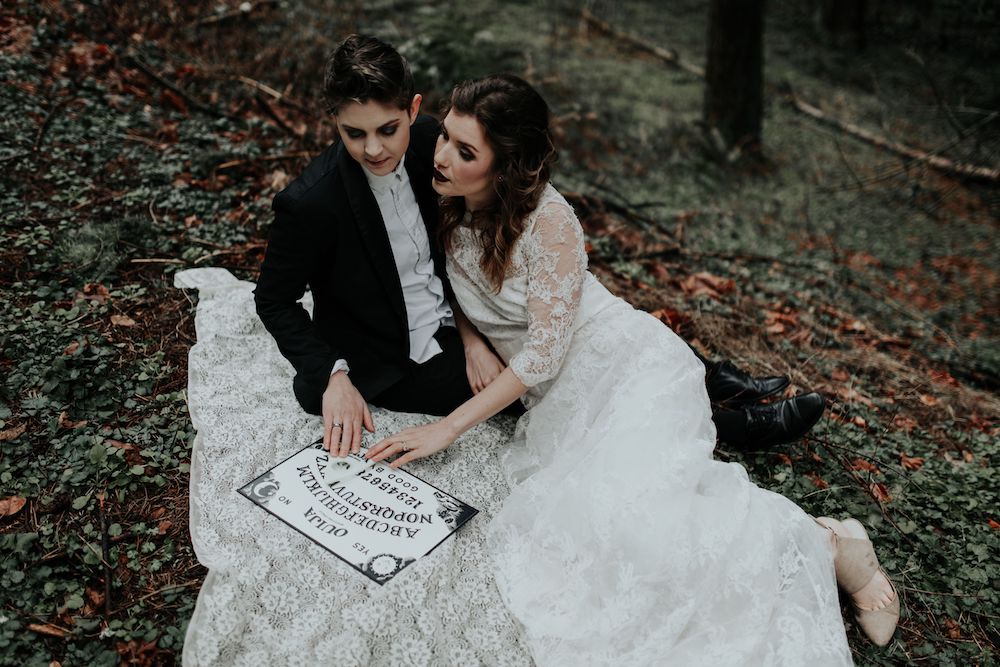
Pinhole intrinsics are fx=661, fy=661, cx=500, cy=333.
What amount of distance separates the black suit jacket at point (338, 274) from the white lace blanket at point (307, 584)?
1.11 feet

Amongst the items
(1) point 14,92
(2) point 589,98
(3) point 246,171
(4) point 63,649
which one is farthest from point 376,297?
(2) point 589,98

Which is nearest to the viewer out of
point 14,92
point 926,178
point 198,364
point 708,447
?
point 708,447

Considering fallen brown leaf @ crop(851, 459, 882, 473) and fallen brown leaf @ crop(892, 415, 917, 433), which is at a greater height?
fallen brown leaf @ crop(851, 459, 882, 473)

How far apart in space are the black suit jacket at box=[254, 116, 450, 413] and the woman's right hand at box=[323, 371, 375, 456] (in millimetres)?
72

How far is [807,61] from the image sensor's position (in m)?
13.3

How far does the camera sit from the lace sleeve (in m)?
2.51

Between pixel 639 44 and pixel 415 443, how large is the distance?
10548 millimetres

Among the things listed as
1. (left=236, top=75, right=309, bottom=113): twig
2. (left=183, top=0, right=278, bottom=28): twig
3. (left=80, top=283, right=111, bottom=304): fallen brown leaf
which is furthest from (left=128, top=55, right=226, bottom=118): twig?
(left=80, top=283, right=111, bottom=304): fallen brown leaf

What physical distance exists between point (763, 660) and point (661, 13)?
1409cm

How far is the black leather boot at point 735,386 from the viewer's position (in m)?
3.31

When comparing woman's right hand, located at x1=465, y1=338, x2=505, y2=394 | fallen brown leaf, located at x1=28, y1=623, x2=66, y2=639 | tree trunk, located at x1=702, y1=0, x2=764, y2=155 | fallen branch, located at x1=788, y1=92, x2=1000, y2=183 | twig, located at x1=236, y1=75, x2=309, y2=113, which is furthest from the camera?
fallen branch, located at x1=788, y1=92, x2=1000, y2=183

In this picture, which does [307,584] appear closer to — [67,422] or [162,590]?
[162,590]

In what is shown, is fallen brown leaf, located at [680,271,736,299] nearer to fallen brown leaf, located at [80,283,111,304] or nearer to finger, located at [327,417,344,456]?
finger, located at [327,417,344,456]

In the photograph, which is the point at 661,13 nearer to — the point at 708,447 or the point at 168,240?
the point at 168,240
